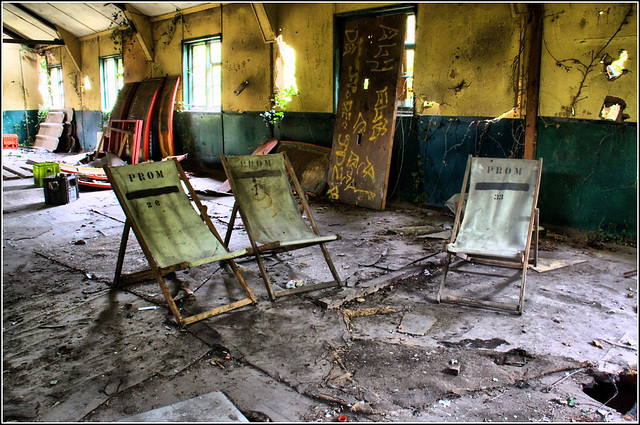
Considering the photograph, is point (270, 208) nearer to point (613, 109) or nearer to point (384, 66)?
point (384, 66)

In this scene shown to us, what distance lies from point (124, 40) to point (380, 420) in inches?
479

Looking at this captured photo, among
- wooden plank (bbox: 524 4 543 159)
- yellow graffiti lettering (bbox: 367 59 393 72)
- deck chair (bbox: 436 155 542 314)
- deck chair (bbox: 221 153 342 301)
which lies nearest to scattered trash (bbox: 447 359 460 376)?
deck chair (bbox: 436 155 542 314)

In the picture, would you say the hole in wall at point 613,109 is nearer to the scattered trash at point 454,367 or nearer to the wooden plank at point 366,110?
the wooden plank at point 366,110

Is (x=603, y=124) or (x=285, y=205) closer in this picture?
(x=285, y=205)

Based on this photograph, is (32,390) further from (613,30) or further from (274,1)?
(274,1)

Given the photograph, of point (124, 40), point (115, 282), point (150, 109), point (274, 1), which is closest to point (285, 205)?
point (115, 282)

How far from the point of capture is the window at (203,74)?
9969 mm

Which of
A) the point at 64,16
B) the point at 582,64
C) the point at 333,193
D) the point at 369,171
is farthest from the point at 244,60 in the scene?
the point at 64,16

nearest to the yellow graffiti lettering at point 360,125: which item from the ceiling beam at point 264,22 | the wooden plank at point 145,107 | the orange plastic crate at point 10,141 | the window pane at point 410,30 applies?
the window pane at point 410,30

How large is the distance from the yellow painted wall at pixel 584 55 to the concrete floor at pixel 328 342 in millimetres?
1704

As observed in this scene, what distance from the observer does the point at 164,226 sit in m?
3.82

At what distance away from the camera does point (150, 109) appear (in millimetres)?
10539

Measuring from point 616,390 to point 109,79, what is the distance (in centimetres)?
1398

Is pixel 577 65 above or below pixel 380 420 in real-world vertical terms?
above
